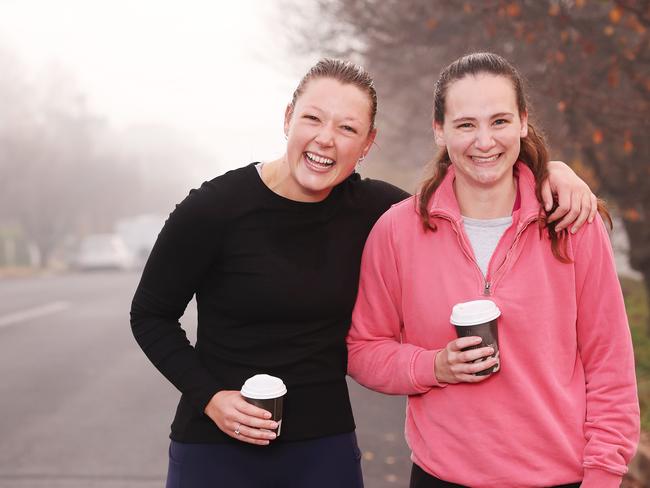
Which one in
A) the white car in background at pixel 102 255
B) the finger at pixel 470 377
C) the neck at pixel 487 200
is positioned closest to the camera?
the finger at pixel 470 377

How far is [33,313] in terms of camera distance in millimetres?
15703

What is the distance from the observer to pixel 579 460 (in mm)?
2346

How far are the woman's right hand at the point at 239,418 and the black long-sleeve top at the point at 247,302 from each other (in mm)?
43

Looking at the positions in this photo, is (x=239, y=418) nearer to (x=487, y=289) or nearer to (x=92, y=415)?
(x=487, y=289)

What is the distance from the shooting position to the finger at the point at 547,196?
242 cm

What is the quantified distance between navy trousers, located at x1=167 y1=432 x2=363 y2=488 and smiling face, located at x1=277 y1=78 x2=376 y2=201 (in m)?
0.82

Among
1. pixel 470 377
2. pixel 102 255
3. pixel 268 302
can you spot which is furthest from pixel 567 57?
pixel 102 255

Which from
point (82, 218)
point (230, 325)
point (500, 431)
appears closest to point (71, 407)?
point (230, 325)

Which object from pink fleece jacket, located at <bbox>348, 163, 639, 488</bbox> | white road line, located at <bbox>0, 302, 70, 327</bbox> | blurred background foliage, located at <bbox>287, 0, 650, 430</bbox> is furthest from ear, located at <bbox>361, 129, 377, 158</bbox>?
white road line, located at <bbox>0, 302, 70, 327</bbox>

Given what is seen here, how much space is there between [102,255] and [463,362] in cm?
3327

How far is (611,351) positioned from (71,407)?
6.56 m

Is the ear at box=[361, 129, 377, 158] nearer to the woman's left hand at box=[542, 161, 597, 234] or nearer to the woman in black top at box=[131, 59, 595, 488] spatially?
the woman in black top at box=[131, 59, 595, 488]

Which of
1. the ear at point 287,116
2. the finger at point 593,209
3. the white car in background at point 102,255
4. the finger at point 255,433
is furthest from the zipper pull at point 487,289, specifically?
the white car in background at point 102,255

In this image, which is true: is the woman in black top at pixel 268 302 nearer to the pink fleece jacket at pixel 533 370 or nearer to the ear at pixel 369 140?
the ear at pixel 369 140
